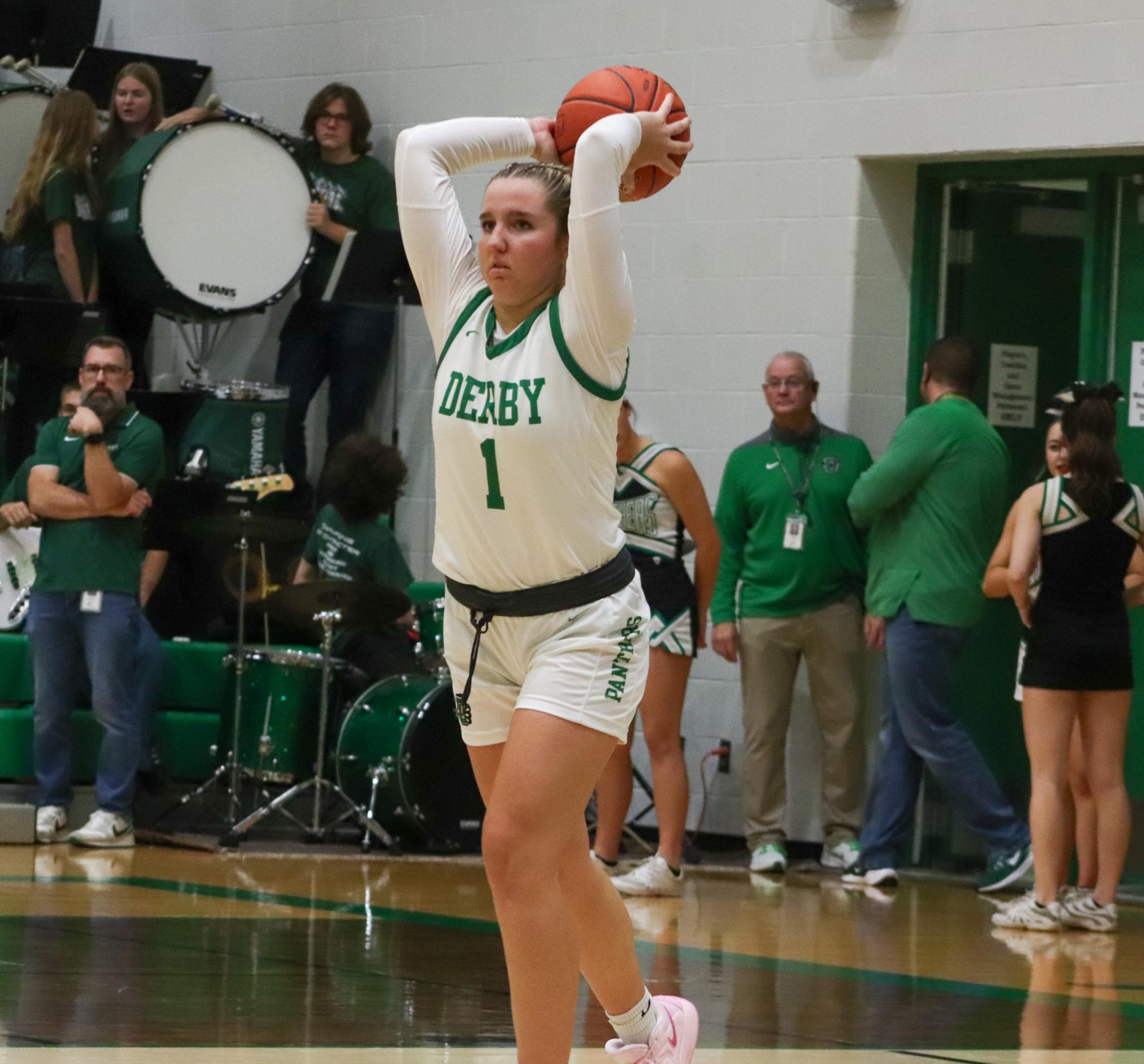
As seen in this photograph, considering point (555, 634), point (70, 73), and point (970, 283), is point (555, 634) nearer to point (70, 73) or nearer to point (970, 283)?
point (970, 283)

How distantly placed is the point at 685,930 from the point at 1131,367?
3.07 meters

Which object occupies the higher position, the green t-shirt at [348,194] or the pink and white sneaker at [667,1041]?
the green t-shirt at [348,194]

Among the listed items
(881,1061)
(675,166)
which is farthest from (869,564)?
(675,166)

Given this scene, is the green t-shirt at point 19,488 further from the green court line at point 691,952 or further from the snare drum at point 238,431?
the green court line at point 691,952

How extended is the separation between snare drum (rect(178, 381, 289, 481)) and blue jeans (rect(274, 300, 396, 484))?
17.5 inches

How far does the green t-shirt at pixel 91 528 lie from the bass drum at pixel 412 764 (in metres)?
1.08

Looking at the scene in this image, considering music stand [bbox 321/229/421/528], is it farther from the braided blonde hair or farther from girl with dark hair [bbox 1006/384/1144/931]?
the braided blonde hair

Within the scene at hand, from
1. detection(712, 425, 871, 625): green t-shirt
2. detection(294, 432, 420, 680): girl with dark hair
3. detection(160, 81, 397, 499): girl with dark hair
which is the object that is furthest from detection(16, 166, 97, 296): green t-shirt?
detection(712, 425, 871, 625): green t-shirt

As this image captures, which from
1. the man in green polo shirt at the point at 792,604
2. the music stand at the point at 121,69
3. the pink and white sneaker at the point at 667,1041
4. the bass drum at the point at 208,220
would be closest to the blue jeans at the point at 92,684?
the bass drum at the point at 208,220

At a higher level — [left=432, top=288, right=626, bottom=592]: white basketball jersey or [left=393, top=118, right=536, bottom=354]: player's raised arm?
[left=393, top=118, right=536, bottom=354]: player's raised arm

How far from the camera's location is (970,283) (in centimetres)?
873

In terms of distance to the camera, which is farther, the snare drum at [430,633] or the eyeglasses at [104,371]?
the snare drum at [430,633]

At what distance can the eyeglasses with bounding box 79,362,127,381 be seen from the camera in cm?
809

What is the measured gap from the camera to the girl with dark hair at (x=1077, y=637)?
269 inches
